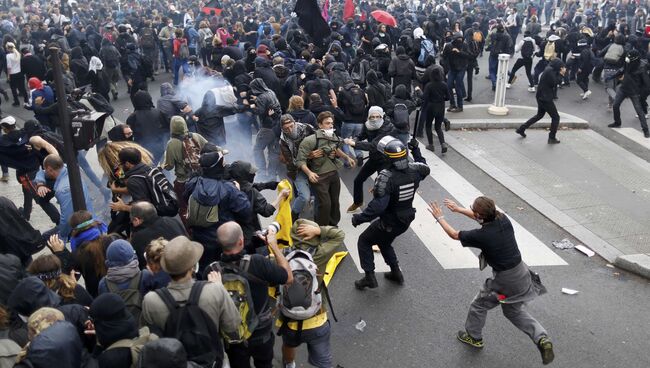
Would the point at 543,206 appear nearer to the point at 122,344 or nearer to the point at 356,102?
the point at 356,102

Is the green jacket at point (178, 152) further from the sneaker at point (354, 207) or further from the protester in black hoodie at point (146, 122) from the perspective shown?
the sneaker at point (354, 207)

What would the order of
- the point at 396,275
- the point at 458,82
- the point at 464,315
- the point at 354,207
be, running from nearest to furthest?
the point at 464,315 < the point at 396,275 < the point at 354,207 < the point at 458,82

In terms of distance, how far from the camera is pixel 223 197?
→ 6184mm

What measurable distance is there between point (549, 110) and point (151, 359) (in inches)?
412

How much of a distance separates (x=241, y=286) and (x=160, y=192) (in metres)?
2.58

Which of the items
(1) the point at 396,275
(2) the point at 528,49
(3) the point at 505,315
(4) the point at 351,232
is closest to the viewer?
(3) the point at 505,315

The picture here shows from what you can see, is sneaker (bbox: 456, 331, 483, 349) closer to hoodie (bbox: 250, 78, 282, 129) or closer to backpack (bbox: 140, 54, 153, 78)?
hoodie (bbox: 250, 78, 282, 129)

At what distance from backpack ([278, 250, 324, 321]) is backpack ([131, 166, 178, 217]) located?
229 centimetres

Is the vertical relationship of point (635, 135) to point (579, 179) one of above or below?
below

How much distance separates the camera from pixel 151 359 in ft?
11.9

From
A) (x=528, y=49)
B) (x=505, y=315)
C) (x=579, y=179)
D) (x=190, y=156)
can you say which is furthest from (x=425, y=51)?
(x=505, y=315)

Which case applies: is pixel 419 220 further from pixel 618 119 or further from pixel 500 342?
pixel 618 119

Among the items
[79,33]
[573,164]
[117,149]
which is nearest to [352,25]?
[79,33]

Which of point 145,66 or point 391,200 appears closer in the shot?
point 391,200
